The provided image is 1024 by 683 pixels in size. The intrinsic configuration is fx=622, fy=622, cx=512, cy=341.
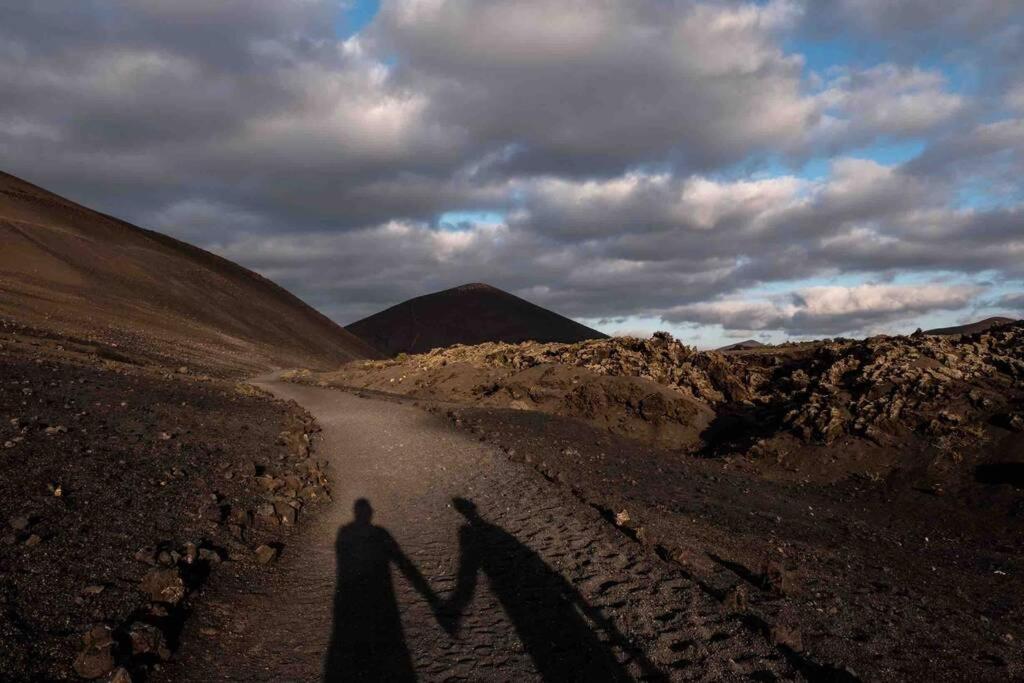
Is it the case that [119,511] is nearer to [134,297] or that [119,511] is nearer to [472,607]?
[472,607]

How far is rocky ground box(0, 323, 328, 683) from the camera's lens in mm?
4848

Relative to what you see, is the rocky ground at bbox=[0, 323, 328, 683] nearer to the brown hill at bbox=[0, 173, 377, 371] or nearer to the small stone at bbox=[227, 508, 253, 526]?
the small stone at bbox=[227, 508, 253, 526]

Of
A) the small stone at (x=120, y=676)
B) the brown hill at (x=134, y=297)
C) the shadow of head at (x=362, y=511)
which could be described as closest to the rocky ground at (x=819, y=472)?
the shadow of head at (x=362, y=511)

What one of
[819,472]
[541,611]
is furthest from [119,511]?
[819,472]

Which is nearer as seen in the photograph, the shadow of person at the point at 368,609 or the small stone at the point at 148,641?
the small stone at the point at 148,641

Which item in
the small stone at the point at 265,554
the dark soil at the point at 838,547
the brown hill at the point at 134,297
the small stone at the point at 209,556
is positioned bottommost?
the dark soil at the point at 838,547

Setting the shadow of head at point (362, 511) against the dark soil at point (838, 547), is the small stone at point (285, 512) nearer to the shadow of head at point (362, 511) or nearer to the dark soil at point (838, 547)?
the shadow of head at point (362, 511)

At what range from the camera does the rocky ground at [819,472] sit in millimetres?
5926

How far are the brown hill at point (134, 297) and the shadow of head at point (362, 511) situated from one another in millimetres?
21815

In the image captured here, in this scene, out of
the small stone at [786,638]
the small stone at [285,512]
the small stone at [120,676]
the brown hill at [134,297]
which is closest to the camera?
the small stone at [120,676]

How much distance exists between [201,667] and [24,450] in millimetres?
5137

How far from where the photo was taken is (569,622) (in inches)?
223

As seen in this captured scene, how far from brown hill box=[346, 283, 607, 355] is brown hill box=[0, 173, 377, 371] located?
59.6 feet

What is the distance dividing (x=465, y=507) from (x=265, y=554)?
294 centimetres
